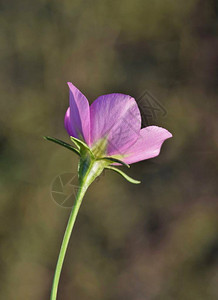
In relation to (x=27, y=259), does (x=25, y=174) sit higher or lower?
higher

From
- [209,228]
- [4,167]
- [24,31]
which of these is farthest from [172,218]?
[24,31]

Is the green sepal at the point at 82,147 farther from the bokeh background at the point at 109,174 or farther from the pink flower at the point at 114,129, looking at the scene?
the bokeh background at the point at 109,174

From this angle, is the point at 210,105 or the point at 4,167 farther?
the point at 210,105

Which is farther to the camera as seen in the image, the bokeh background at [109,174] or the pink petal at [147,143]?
the bokeh background at [109,174]

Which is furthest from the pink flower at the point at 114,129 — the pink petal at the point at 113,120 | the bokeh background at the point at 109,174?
the bokeh background at the point at 109,174

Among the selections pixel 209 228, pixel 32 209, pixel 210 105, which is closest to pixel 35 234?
pixel 32 209

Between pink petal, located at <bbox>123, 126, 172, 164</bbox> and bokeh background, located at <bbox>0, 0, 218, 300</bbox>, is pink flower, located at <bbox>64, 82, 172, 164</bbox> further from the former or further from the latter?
bokeh background, located at <bbox>0, 0, 218, 300</bbox>

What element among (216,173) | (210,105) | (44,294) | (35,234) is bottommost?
(44,294)

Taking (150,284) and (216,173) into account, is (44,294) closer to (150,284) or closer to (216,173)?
(150,284)

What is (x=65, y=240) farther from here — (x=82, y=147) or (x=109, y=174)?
(x=109, y=174)

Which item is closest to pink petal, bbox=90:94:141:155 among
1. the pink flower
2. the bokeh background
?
the pink flower
